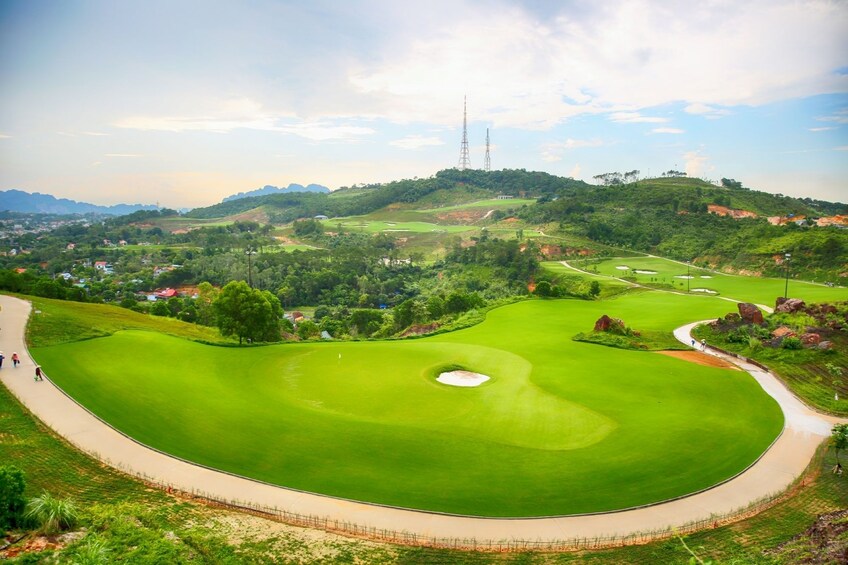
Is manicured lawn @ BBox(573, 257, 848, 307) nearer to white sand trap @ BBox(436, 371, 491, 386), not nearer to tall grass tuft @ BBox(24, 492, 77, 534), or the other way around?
white sand trap @ BBox(436, 371, 491, 386)

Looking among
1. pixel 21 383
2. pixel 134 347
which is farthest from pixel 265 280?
pixel 21 383

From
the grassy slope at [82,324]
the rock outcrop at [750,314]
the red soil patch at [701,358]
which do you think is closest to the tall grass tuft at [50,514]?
the grassy slope at [82,324]

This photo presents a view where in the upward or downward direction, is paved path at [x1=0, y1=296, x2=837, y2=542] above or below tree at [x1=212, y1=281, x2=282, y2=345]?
below

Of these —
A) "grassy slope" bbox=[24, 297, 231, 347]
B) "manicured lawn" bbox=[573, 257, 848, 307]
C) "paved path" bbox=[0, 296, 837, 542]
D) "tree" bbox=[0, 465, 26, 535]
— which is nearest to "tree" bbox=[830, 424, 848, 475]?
"paved path" bbox=[0, 296, 837, 542]

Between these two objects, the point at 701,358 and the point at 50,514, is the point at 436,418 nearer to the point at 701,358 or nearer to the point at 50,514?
the point at 50,514

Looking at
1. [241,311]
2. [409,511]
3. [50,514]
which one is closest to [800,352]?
[409,511]

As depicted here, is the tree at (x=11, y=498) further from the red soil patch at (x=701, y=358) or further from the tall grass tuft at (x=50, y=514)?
the red soil patch at (x=701, y=358)
